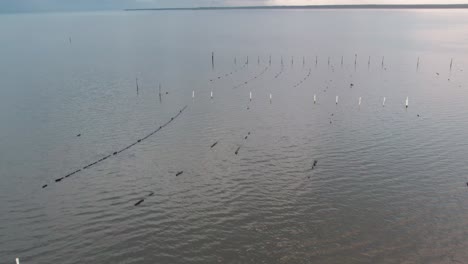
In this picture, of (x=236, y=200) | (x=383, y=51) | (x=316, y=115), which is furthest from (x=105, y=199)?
(x=383, y=51)

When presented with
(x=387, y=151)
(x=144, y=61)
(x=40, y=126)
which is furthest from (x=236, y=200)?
(x=144, y=61)

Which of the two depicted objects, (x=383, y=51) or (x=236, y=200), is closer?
(x=236, y=200)

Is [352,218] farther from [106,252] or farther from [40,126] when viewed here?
[40,126]

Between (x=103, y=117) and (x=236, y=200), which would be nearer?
(x=236, y=200)

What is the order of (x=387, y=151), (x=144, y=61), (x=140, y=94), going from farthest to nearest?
1. (x=144, y=61)
2. (x=140, y=94)
3. (x=387, y=151)

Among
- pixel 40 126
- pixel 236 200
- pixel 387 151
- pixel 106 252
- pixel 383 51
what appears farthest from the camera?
pixel 383 51

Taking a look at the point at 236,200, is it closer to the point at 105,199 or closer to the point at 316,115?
the point at 105,199
